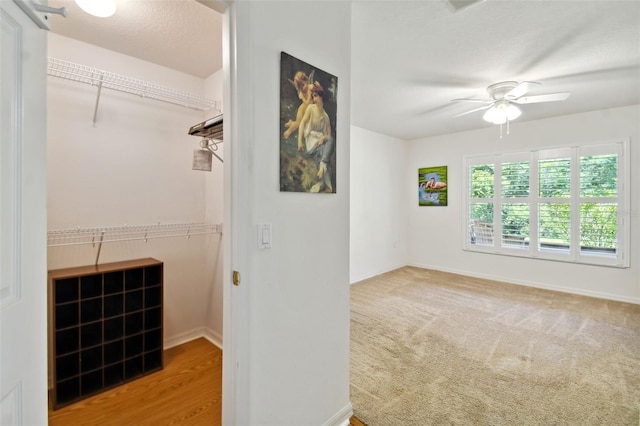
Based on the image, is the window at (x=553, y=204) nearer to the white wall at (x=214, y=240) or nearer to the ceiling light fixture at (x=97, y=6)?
the white wall at (x=214, y=240)

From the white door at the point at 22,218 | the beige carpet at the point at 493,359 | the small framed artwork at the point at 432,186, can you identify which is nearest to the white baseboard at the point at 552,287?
the beige carpet at the point at 493,359

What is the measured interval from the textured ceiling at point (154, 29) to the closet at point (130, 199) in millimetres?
146

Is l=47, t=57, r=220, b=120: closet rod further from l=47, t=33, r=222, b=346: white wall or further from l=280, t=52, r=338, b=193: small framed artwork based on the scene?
l=280, t=52, r=338, b=193: small framed artwork

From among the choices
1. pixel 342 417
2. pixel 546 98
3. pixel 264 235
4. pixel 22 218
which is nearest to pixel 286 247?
pixel 264 235

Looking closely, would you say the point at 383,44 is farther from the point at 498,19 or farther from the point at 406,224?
the point at 406,224

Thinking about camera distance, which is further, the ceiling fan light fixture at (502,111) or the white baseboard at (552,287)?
the white baseboard at (552,287)

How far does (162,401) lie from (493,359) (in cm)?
249

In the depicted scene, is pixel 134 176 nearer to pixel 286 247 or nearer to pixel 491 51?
pixel 286 247

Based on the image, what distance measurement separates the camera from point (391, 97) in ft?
11.0

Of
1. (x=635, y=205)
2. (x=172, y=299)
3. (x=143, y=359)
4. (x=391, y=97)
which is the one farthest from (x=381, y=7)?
(x=635, y=205)

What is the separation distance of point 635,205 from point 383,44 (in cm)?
395

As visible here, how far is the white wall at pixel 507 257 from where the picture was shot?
12.1 feet

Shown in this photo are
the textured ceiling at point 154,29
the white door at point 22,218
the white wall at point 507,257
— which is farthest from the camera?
the white wall at point 507,257

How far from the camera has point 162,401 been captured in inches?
72.6
